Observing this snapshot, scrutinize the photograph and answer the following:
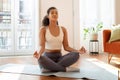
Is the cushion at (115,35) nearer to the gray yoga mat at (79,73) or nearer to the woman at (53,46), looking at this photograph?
the gray yoga mat at (79,73)

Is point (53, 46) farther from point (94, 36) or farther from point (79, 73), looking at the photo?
point (94, 36)

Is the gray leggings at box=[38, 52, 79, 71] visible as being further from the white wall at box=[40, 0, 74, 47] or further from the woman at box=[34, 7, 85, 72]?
the white wall at box=[40, 0, 74, 47]

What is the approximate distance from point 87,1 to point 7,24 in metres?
2.11

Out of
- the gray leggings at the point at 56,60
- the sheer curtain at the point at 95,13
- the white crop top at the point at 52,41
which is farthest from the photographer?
the sheer curtain at the point at 95,13

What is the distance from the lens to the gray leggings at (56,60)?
3.05m

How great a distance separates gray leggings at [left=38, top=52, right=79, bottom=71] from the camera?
3.05m

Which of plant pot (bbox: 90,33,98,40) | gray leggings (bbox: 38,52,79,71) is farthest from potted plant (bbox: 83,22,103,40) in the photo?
gray leggings (bbox: 38,52,79,71)

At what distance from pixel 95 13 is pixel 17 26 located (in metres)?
2.04

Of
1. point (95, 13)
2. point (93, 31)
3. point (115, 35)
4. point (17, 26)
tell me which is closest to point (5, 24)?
point (17, 26)

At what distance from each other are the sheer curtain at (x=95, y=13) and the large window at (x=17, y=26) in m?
1.25

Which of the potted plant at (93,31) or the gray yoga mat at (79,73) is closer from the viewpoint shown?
the gray yoga mat at (79,73)

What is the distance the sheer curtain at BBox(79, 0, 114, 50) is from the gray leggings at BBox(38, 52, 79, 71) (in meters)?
2.61

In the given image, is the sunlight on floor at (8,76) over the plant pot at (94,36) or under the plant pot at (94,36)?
under

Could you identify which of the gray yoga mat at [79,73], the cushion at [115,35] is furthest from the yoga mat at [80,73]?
the cushion at [115,35]
